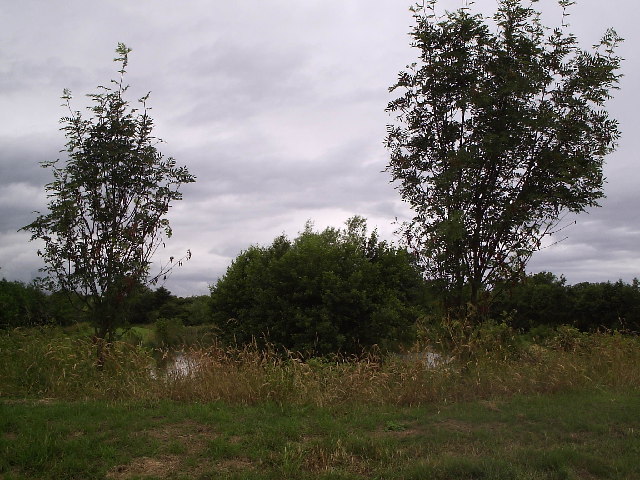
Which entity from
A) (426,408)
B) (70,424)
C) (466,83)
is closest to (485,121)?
(466,83)

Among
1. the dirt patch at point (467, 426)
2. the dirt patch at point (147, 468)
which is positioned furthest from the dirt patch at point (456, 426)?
the dirt patch at point (147, 468)

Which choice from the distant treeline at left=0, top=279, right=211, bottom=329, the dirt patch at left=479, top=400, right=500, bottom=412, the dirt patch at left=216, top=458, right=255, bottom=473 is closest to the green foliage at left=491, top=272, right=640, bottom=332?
the distant treeline at left=0, top=279, right=211, bottom=329

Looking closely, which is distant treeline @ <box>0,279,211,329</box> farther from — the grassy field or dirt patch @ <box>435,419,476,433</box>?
dirt patch @ <box>435,419,476,433</box>

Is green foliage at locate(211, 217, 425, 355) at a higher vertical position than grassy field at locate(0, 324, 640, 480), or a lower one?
higher

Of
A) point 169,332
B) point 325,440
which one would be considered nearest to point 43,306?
point 325,440

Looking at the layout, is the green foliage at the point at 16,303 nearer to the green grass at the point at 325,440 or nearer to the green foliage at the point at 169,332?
the green foliage at the point at 169,332

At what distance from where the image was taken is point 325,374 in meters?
8.03

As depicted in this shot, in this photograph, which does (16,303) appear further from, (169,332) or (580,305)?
(580,305)

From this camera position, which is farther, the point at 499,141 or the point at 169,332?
the point at 169,332

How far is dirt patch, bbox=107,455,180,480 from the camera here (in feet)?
16.5

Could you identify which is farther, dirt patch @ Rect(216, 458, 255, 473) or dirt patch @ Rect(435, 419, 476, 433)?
dirt patch @ Rect(435, 419, 476, 433)

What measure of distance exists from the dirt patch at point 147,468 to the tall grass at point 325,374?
202 cm

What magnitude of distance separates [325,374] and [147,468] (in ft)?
11.1

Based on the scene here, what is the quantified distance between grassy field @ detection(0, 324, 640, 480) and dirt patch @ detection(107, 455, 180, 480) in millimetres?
24
